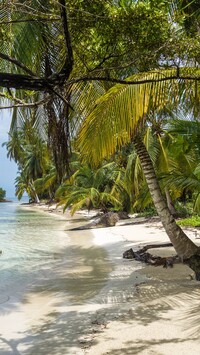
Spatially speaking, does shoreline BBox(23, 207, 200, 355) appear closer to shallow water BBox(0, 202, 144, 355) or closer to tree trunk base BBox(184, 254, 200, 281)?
shallow water BBox(0, 202, 144, 355)

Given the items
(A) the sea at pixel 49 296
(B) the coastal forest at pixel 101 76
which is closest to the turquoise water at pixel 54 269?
(A) the sea at pixel 49 296

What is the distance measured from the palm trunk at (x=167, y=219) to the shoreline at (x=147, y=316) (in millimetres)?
492

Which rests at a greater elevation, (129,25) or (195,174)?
(129,25)

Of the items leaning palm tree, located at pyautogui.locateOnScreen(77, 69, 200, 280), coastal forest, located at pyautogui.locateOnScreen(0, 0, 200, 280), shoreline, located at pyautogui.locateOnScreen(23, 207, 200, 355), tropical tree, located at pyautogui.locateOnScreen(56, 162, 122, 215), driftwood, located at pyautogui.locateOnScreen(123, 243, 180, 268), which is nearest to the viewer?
coastal forest, located at pyautogui.locateOnScreen(0, 0, 200, 280)

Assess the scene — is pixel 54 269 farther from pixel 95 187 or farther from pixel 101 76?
pixel 95 187

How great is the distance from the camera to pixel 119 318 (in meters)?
4.72

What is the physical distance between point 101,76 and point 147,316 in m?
3.11

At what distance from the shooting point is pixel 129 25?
2756 millimetres

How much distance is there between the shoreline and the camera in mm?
3775

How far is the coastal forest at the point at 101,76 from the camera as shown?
108 inches

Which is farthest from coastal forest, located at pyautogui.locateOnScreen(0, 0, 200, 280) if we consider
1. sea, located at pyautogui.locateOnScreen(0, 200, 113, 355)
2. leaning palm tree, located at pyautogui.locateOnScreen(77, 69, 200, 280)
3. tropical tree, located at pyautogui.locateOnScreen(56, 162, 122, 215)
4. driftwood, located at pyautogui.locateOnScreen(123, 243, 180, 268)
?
tropical tree, located at pyautogui.locateOnScreen(56, 162, 122, 215)

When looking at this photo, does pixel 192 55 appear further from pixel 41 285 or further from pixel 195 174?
pixel 41 285

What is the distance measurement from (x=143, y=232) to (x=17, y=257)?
18.4ft

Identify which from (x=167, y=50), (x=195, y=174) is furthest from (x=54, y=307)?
(x=167, y=50)
